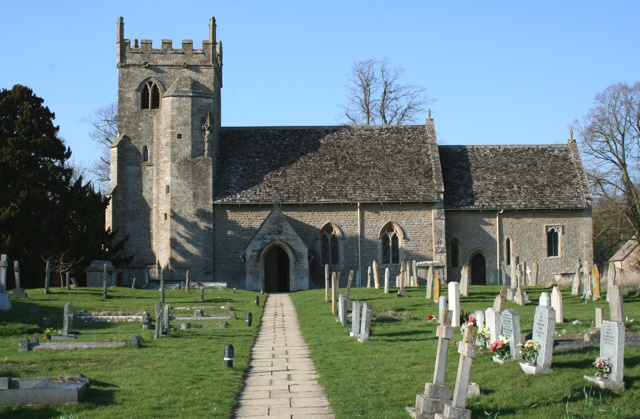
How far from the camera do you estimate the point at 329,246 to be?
38562 millimetres

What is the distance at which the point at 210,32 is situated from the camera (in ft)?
132

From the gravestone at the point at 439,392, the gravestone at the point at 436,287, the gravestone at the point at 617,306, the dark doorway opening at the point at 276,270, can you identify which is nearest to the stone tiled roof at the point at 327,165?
the dark doorway opening at the point at 276,270

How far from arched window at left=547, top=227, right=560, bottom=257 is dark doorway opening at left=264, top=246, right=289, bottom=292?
1310 centimetres

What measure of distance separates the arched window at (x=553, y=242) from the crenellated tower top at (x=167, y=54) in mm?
18910

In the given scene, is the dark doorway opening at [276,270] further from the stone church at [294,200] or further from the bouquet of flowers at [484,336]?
the bouquet of flowers at [484,336]

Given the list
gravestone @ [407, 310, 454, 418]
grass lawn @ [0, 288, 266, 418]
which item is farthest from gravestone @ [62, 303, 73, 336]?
gravestone @ [407, 310, 454, 418]

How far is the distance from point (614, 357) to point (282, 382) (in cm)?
517

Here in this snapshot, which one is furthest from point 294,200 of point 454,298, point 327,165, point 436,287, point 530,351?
point 530,351

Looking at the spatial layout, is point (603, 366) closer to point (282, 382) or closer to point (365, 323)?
point (282, 382)

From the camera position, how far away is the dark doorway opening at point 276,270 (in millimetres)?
37969

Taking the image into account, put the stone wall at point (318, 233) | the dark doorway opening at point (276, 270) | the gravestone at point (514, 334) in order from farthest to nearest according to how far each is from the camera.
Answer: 1. the stone wall at point (318, 233)
2. the dark doorway opening at point (276, 270)
3. the gravestone at point (514, 334)

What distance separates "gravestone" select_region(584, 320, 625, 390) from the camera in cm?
1112

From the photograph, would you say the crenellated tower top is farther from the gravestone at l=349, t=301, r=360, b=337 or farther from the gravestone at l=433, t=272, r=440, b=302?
the gravestone at l=349, t=301, r=360, b=337

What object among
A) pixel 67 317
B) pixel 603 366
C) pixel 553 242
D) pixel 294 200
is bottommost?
pixel 603 366
